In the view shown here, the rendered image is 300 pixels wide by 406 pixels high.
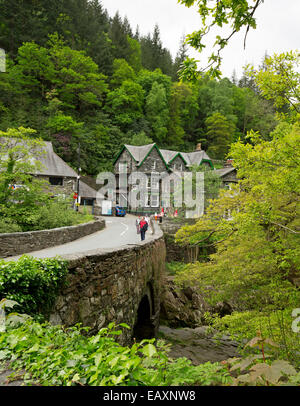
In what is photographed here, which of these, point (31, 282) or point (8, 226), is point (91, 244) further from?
point (31, 282)

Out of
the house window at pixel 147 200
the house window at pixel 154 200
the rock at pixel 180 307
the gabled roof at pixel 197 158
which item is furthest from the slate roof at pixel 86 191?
the rock at pixel 180 307

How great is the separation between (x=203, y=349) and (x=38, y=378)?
13839 millimetres

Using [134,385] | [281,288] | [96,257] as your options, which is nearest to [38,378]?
[134,385]

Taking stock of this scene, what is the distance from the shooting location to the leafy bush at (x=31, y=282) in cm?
321

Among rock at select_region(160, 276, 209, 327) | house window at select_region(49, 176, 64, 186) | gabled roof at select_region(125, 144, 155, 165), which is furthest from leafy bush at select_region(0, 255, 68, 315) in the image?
gabled roof at select_region(125, 144, 155, 165)

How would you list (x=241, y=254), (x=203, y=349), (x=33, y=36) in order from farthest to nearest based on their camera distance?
(x=33, y=36) < (x=203, y=349) < (x=241, y=254)

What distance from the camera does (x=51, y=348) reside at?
7.59ft

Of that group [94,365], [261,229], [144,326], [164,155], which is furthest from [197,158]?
[94,365]

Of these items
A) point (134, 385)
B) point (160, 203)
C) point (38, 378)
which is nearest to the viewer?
point (134, 385)

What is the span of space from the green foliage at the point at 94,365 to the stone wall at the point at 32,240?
23.9ft

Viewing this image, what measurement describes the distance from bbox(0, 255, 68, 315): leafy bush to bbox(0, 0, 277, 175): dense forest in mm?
29145

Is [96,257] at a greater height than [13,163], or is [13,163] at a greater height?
[13,163]

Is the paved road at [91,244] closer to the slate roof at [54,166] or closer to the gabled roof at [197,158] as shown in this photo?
the slate roof at [54,166]

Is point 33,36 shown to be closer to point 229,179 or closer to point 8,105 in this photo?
point 8,105
